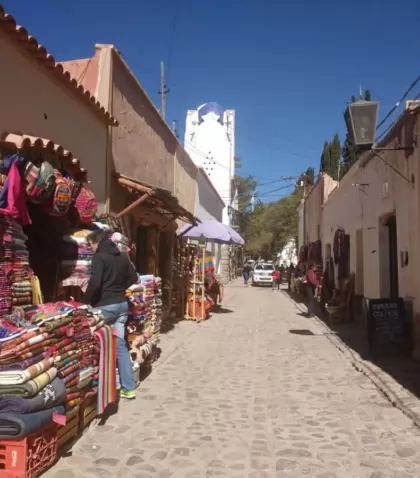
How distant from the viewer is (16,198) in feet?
14.6

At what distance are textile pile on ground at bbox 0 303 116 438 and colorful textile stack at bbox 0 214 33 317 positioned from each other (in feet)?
0.67

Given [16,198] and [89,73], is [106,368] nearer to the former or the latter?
[16,198]

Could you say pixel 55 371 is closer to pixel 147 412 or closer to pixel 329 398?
pixel 147 412

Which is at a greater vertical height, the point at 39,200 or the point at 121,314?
the point at 39,200

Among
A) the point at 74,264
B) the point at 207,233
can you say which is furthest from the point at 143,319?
the point at 207,233

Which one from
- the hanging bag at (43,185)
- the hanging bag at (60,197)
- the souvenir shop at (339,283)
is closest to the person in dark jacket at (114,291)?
the hanging bag at (60,197)

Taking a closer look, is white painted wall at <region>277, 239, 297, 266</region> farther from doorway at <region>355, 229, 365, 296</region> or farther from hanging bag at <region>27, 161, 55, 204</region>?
hanging bag at <region>27, 161, 55, 204</region>

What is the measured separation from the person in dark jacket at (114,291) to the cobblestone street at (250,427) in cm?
38

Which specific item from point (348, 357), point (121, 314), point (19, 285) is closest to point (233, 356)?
point (348, 357)

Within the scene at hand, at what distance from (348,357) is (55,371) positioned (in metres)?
5.95

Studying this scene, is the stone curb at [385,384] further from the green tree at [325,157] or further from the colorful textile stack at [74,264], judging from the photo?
the green tree at [325,157]

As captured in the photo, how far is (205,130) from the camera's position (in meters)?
36.1

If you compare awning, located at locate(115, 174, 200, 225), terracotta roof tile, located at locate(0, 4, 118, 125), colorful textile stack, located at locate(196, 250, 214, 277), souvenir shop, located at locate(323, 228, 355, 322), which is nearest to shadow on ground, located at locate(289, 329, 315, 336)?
souvenir shop, located at locate(323, 228, 355, 322)

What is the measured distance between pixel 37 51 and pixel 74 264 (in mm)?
2232
